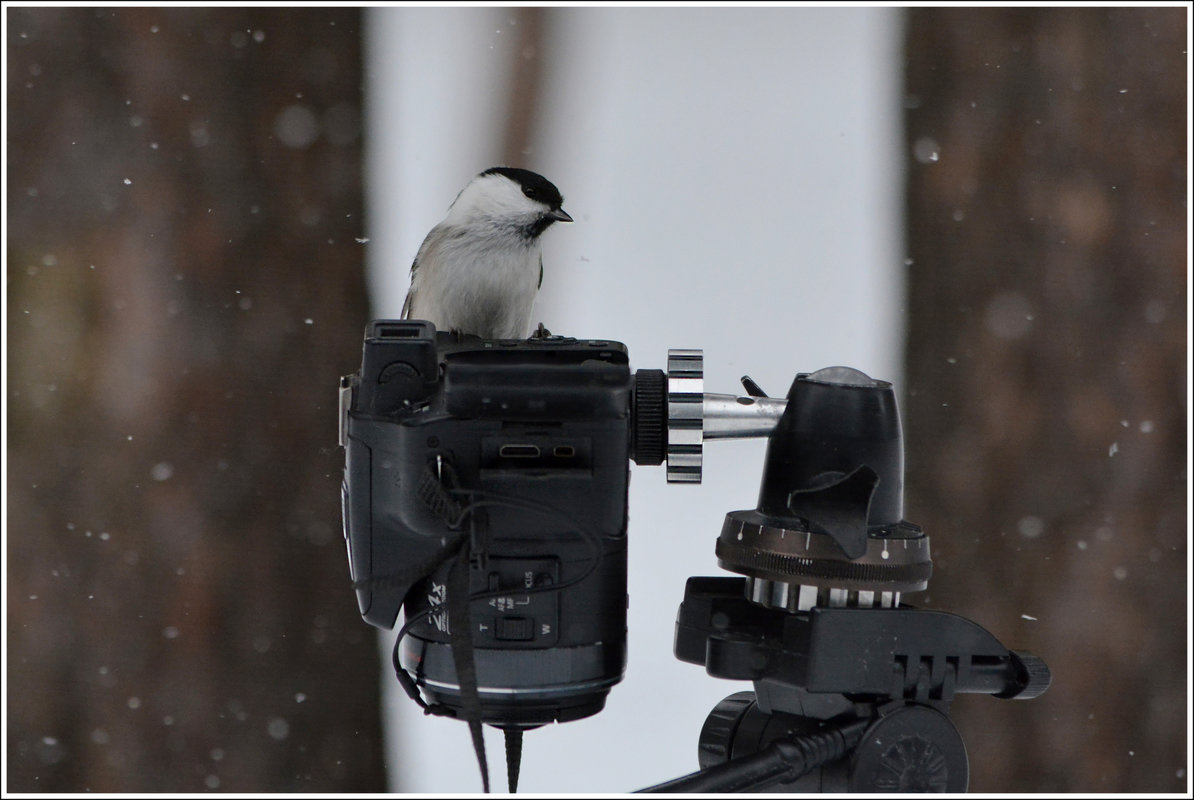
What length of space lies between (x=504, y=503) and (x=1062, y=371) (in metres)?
1.09

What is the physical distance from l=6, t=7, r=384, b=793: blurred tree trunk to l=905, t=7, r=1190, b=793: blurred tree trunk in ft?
2.97

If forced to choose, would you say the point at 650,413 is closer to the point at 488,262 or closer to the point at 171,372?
the point at 488,262

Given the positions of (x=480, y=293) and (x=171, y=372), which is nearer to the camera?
(x=480, y=293)

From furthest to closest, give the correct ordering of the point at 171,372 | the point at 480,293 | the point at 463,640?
the point at 171,372 → the point at 480,293 → the point at 463,640

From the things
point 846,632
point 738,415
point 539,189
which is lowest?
point 846,632

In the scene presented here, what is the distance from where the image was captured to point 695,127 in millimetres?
1549

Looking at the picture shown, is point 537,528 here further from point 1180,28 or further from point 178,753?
point 1180,28

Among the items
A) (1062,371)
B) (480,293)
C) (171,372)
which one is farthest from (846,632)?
(171,372)

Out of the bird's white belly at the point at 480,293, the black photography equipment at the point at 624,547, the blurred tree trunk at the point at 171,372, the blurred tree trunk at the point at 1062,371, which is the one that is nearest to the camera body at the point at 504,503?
the black photography equipment at the point at 624,547

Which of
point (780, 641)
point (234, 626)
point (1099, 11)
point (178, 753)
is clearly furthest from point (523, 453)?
point (1099, 11)

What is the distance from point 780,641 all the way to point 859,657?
57 mm

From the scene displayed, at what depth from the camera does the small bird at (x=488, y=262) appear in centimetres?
127

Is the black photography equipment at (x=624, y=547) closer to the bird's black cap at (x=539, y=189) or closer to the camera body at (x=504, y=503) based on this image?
the camera body at (x=504, y=503)

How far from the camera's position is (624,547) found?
0.74 meters
